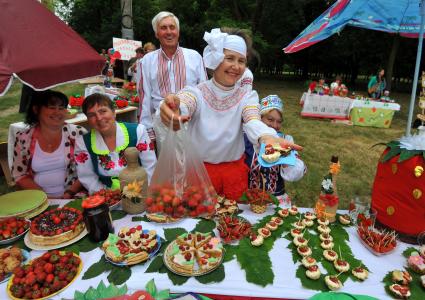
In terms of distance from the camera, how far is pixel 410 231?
1725 mm

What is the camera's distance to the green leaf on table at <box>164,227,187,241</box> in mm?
1754

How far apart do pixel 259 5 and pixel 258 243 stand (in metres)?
19.0

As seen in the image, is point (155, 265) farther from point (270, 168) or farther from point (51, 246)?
point (270, 168)

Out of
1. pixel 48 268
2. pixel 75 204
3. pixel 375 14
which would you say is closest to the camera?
pixel 48 268

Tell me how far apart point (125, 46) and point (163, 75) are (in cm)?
442

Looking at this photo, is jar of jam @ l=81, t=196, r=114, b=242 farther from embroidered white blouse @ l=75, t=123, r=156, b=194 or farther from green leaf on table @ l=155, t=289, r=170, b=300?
embroidered white blouse @ l=75, t=123, r=156, b=194

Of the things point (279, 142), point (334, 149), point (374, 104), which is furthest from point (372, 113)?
point (279, 142)

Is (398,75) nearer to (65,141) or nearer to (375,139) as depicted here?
(375,139)

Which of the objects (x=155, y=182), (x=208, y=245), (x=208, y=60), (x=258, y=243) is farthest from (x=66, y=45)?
(x=258, y=243)

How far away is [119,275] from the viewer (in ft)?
4.79

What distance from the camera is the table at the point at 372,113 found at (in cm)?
827

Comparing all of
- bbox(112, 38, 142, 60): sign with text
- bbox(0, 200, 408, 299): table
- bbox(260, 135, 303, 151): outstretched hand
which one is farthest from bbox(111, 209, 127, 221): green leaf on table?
bbox(112, 38, 142, 60): sign with text

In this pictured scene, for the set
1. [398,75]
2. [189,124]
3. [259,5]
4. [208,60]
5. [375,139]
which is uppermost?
[259,5]

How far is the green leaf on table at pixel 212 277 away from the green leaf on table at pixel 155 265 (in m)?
0.23
